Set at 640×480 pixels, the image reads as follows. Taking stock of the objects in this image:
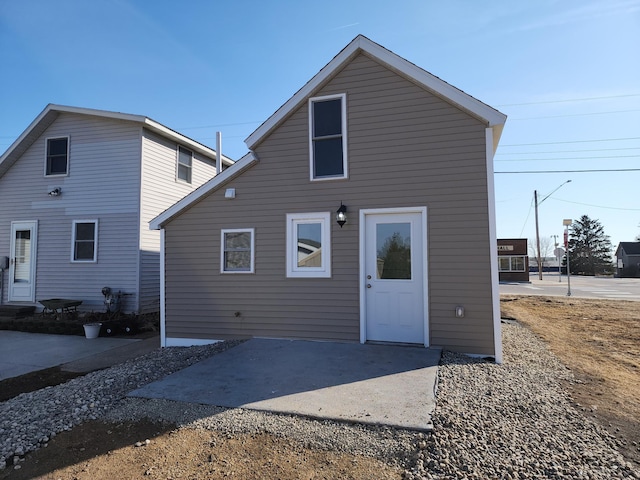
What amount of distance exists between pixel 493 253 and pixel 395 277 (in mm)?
1601

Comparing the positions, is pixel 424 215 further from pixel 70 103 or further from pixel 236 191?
pixel 70 103

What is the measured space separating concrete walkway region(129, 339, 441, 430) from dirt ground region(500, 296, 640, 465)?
5.50 feet

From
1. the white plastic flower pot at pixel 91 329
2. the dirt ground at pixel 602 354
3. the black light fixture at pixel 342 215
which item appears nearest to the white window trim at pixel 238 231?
the black light fixture at pixel 342 215

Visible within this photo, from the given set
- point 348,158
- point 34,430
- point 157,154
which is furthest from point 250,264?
point 157,154

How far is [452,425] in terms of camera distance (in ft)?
10.3

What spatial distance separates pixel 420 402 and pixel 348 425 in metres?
0.88

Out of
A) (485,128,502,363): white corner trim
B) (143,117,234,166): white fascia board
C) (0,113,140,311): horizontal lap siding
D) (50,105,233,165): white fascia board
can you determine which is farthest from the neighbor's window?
(0,113,140,311): horizontal lap siding

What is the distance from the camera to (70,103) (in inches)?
419

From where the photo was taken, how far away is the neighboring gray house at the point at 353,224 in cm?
565

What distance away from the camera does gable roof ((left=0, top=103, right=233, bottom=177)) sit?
10.0 meters

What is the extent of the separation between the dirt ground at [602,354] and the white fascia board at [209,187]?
6104mm

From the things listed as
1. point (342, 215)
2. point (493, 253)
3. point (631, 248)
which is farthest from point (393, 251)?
point (631, 248)

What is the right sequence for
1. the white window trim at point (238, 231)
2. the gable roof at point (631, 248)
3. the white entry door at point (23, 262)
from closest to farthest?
the white window trim at point (238, 231), the white entry door at point (23, 262), the gable roof at point (631, 248)

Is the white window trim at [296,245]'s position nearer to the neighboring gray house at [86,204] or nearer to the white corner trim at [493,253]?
the white corner trim at [493,253]
